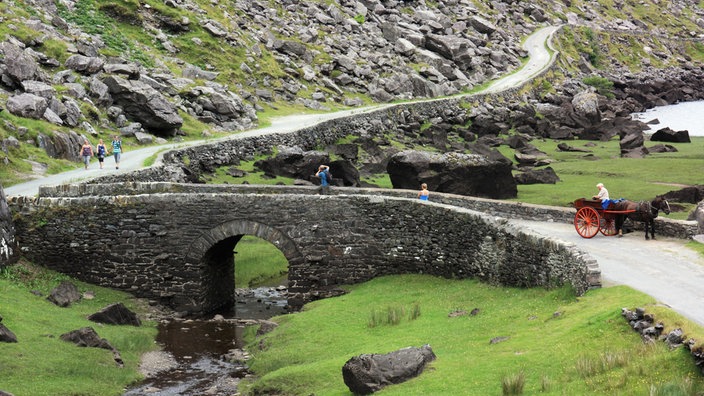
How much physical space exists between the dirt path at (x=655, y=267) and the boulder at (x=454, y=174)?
17.0 m

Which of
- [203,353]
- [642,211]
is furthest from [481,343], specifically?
[203,353]

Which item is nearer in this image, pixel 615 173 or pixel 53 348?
pixel 53 348

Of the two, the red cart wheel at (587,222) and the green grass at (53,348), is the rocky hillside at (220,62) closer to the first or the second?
the green grass at (53,348)

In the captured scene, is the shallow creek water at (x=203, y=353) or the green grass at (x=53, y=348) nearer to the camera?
the green grass at (x=53, y=348)

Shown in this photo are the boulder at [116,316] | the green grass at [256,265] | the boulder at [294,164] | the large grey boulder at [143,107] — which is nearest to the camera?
the boulder at [116,316]

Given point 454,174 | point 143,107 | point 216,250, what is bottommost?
point 216,250

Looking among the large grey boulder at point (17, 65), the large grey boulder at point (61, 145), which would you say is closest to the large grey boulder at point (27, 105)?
the large grey boulder at point (61, 145)

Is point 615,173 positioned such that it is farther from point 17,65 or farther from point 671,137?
point 17,65

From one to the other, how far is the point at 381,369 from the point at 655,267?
383 inches

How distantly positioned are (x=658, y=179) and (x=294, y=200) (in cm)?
3604

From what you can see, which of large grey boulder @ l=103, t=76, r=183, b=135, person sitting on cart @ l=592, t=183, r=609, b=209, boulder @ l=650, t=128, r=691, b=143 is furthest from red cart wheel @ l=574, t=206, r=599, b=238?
boulder @ l=650, t=128, r=691, b=143

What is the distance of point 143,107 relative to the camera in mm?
60781

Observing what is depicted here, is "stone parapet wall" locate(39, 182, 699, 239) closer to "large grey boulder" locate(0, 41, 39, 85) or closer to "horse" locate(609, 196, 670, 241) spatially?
"horse" locate(609, 196, 670, 241)

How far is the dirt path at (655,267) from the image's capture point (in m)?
21.6
